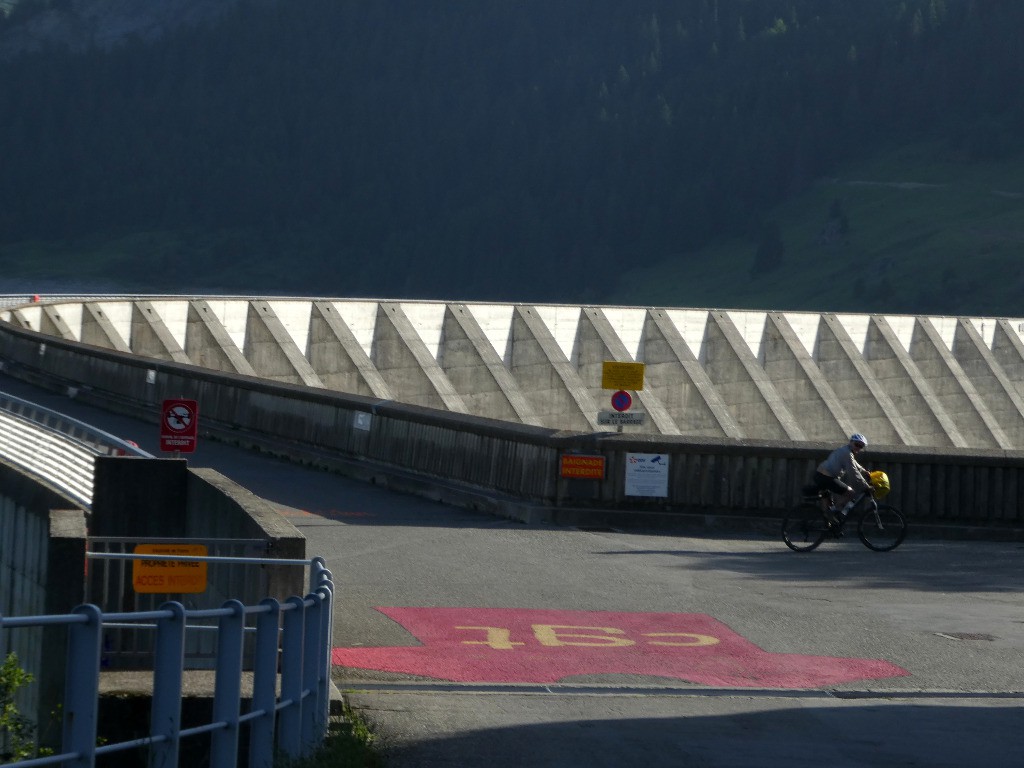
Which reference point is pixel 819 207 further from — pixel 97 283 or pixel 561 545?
pixel 561 545

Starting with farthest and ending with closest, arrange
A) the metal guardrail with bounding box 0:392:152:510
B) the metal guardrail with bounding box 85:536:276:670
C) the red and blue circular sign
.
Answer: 1. the red and blue circular sign
2. the metal guardrail with bounding box 0:392:152:510
3. the metal guardrail with bounding box 85:536:276:670

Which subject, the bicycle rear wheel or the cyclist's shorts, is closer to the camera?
the bicycle rear wheel

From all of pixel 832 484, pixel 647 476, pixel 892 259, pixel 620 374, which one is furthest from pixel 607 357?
pixel 892 259

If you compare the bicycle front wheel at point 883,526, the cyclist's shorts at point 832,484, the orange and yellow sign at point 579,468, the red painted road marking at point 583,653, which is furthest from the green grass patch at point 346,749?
the bicycle front wheel at point 883,526

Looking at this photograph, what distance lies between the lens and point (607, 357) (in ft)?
150

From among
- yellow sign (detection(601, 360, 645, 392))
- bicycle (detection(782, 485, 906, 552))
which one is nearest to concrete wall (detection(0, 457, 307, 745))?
yellow sign (detection(601, 360, 645, 392))

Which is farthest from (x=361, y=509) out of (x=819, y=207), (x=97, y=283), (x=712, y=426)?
(x=819, y=207)

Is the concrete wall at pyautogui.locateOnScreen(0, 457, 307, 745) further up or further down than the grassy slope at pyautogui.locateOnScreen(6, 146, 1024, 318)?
further down

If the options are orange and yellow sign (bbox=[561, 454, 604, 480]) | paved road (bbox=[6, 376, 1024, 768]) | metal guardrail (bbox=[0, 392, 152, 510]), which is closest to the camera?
paved road (bbox=[6, 376, 1024, 768])

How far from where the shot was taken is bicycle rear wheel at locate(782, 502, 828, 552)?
17.1 metres

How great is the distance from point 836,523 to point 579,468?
10.2 ft

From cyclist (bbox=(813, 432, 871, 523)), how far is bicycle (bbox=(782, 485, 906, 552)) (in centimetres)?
6

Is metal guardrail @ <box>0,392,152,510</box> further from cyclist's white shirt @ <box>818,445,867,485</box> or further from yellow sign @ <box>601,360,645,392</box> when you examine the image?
cyclist's white shirt @ <box>818,445,867,485</box>

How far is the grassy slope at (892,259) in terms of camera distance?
15388cm
